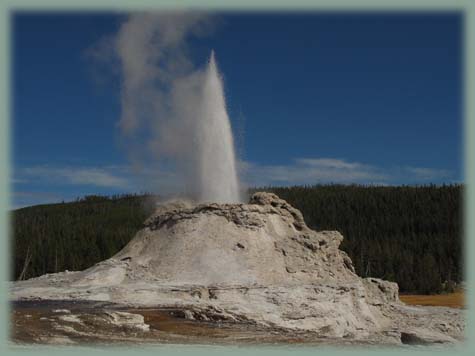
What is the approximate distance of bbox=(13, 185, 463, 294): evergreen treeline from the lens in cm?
6725

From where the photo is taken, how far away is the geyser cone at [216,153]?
3306cm

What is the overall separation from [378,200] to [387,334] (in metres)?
107

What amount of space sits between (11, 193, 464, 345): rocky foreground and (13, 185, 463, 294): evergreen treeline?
401 inches

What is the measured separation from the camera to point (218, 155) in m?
33.7

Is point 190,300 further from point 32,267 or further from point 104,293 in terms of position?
point 32,267

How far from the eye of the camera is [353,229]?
10469cm

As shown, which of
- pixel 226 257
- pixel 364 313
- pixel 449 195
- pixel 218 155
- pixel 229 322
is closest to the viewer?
pixel 229 322

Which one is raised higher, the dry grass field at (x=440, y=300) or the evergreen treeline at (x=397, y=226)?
the evergreen treeline at (x=397, y=226)

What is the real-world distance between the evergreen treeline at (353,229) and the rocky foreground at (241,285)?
10184 millimetres

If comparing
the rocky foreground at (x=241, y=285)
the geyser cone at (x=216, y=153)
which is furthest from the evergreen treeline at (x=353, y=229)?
the rocky foreground at (x=241, y=285)

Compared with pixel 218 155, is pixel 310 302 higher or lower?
lower

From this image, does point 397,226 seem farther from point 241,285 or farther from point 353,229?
point 241,285

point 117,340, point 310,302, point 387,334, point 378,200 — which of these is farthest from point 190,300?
point 378,200

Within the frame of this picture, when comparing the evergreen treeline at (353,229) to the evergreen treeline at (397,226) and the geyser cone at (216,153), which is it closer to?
the evergreen treeline at (397,226)
